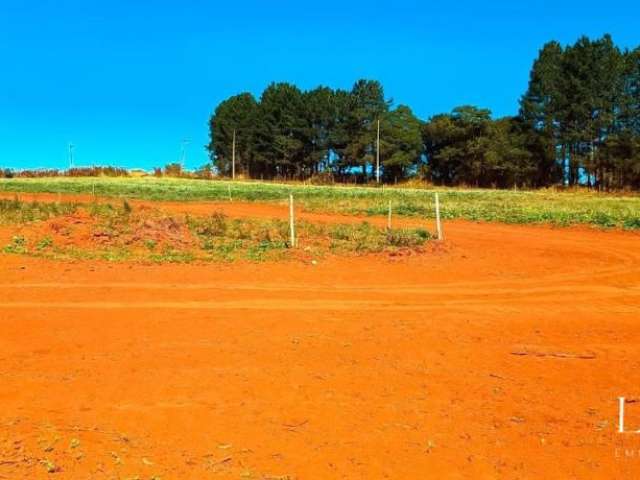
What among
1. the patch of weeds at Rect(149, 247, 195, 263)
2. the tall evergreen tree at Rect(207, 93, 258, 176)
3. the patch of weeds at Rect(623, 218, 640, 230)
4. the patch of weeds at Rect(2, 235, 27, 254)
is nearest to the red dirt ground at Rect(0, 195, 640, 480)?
the patch of weeds at Rect(149, 247, 195, 263)

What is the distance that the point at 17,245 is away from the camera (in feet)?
46.9

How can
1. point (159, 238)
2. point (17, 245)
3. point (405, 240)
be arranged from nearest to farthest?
point (17, 245), point (159, 238), point (405, 240)

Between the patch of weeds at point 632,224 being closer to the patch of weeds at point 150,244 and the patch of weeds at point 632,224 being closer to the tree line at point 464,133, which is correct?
the patch of weeds at point 150,244

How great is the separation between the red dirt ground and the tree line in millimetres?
54194

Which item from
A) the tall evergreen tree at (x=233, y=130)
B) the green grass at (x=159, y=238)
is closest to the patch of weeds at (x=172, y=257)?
the green grass at (x=159, y=238)

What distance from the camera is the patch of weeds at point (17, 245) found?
1386 cm

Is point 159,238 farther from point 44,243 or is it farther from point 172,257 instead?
point 44,243

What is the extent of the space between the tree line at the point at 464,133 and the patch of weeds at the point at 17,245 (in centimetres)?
5659

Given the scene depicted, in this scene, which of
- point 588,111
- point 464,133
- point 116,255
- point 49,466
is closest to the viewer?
point 49,466

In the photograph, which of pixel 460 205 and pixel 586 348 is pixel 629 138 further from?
pixel 586 348

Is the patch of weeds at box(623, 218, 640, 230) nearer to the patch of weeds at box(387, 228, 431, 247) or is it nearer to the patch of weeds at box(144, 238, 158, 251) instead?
the patch of weeds at box(387, 228, 431, 247)

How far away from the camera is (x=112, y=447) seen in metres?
4.67

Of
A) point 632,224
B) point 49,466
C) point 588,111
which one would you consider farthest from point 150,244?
point 588,111

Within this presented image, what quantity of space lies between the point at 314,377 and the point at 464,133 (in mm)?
68736
